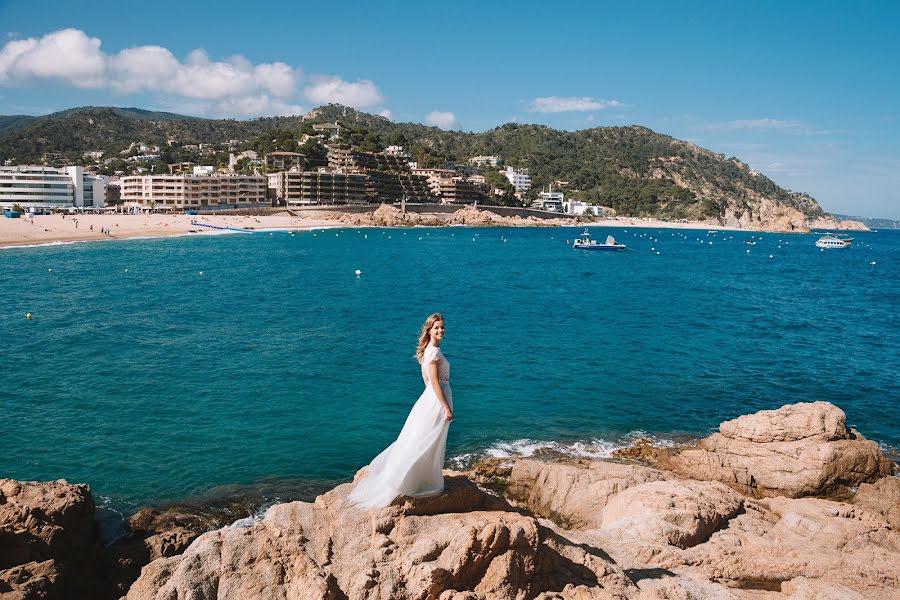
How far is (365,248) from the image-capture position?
3607 inches

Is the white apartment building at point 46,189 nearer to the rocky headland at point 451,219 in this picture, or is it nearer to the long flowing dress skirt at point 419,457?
the rocky headland at point 451,219

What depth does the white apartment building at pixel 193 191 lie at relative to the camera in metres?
129

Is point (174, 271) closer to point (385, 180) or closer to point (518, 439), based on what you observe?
point (518, 439)

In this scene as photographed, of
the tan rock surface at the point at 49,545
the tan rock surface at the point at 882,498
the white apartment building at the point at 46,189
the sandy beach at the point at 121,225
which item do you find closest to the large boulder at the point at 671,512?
the tan rock surface at the point at 882,498

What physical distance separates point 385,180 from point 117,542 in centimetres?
15072

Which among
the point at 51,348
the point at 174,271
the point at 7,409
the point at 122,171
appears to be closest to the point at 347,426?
the point at 7,409

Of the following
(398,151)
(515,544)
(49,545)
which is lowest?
(49,545)

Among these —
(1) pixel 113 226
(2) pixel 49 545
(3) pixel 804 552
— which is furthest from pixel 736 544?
(1) pixel 113 226

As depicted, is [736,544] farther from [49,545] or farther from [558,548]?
[49,545]

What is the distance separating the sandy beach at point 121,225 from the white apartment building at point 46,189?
71.7ft

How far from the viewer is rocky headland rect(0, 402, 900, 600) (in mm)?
6664

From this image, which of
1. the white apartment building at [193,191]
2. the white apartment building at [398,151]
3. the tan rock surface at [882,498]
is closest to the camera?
the tan rock surface at [882,498]

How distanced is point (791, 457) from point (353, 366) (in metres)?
16.6

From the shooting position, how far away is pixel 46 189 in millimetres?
121375
